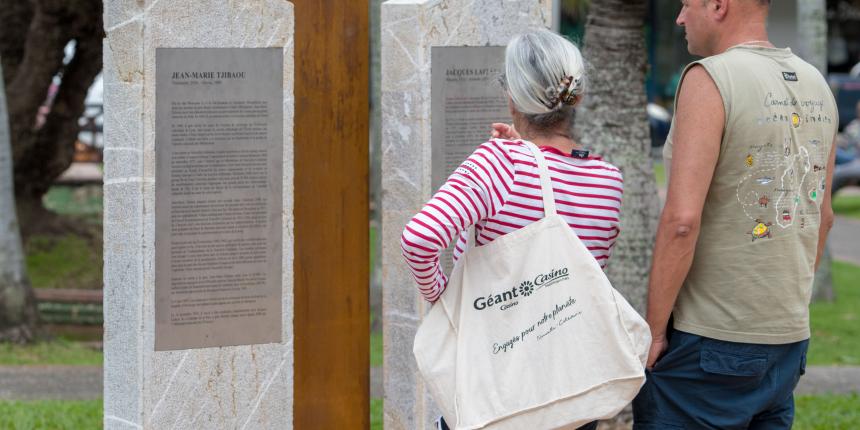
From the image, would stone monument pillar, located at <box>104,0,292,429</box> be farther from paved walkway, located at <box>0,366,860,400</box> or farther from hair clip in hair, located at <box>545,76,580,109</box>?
paved walkway, located at <box>0,366,860,400</box>

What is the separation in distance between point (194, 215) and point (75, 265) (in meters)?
10.5

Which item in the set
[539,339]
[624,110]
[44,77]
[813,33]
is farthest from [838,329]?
[44,77]

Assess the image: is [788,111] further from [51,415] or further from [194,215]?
[51,415]

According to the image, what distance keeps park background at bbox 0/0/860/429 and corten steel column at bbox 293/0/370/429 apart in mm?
183

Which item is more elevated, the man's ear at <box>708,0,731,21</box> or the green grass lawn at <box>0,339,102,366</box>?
the man's ear at <box>708,0,731,21</box>

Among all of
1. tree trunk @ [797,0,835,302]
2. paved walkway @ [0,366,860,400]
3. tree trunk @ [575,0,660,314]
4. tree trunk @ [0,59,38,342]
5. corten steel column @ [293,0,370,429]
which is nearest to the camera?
corten steel column @ [293,0,370,429]

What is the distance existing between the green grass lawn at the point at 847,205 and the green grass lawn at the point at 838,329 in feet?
24.8

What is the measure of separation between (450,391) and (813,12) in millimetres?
9314

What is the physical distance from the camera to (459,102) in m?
4.83

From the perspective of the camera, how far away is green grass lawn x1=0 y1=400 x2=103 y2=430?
6344mm

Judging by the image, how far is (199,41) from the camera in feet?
13.9

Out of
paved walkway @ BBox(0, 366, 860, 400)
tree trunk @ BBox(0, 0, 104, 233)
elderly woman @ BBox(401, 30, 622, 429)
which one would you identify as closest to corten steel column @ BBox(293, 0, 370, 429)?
elderly woman @ BBox(401, 30, 622, 429)

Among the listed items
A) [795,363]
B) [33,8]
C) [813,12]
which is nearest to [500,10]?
[795,363]

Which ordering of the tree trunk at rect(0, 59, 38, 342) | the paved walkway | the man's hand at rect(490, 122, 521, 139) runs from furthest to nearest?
1. the tree trunk at rect(0, 59, 38, 342)
2. the paved walkway
3. the man's hand at rect(490, 122, 521, 139)
